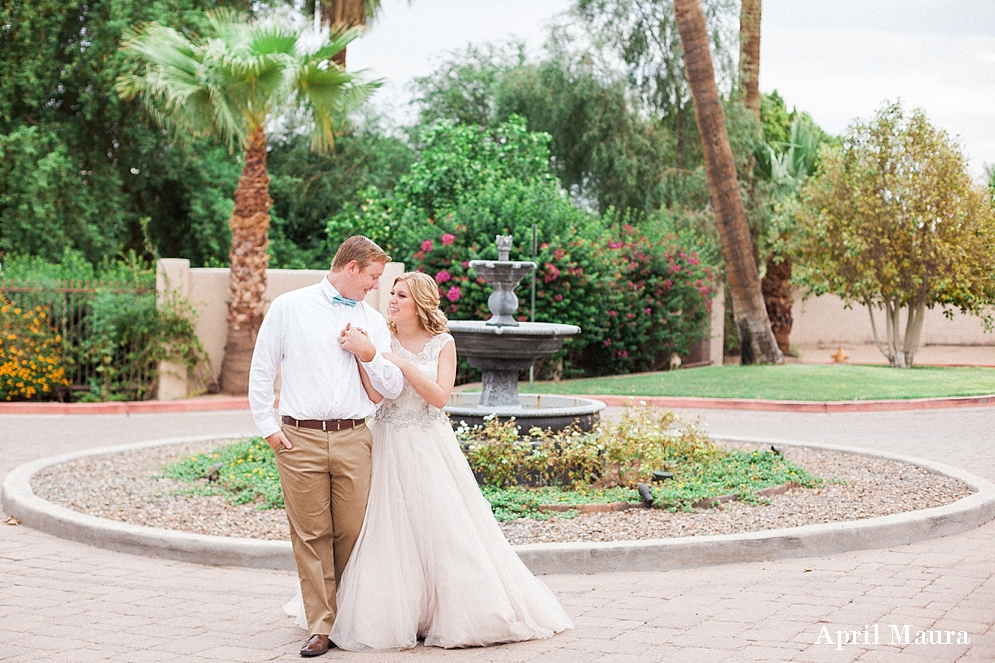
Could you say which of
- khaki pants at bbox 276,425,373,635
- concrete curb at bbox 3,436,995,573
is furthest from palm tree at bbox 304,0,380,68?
khaki pants at bbox 276,425,373,635

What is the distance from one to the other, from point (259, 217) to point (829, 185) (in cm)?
1148

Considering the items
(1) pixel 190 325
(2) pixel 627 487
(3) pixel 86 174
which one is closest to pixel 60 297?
(1) pixel 190 325

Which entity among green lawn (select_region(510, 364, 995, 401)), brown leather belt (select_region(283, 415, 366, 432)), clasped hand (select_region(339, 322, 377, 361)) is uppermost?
clasped hand (select_region(339, 322, 377, 361))

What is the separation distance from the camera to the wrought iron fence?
54.4ft

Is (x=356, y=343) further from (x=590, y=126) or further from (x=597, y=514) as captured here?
(x=590, y=126)

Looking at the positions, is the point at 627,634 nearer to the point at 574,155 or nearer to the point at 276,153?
the point at 574,155

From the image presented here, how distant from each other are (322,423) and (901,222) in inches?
745

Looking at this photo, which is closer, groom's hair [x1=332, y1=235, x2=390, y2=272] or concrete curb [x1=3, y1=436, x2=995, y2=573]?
groom's hair [x1=332, y1=235, x2=390, y2=272]

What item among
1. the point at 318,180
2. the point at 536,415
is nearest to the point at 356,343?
the point at 536,415

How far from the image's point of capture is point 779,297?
1057 inches

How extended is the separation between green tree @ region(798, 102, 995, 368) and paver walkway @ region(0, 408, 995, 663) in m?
14.8

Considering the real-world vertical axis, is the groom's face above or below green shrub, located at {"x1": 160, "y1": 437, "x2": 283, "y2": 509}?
above

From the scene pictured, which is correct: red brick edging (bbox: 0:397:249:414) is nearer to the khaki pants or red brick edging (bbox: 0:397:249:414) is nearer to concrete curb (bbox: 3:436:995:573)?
concrete curb (bbox: 3:436:995:573)

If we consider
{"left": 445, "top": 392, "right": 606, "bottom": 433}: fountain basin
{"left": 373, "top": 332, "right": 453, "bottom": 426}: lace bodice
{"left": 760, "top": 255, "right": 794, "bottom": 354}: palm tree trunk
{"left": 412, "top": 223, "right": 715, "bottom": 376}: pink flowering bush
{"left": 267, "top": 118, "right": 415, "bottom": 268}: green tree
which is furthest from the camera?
{"left": 267, "top": 118, "right": 415, "bottom": 268}: green tree
